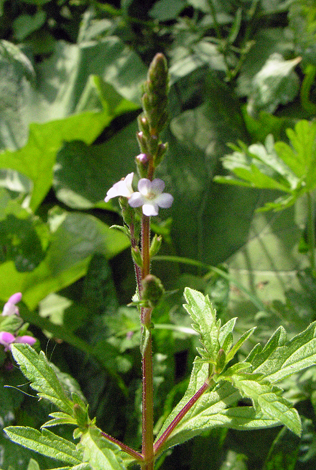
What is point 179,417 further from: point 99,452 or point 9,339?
point 9,339

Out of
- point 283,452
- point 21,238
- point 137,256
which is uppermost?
point 137,256

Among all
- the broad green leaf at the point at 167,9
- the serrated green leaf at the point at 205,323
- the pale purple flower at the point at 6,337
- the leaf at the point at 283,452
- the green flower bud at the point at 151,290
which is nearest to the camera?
the green flower bud at the point at 151,290

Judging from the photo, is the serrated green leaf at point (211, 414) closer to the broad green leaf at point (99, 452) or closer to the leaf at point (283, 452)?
the broad green leaf at point (99, 452)

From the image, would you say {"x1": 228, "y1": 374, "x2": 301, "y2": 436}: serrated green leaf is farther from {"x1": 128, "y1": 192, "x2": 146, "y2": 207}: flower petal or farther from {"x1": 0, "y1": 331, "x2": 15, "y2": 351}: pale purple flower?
{"x1": 0, "y1": 331, "x2": 15, "y2": 351}: pale purple flower

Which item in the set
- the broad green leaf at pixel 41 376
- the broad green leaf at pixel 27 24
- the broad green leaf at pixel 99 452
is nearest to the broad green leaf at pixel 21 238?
the broad green leaf at pixel 41 376

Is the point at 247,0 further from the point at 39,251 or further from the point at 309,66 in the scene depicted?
the point at 39,251

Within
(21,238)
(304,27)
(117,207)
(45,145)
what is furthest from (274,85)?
(21,238)

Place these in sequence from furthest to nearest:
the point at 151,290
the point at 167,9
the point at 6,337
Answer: the point at 167,9 → the point at 6,337 → the point at 151,290
